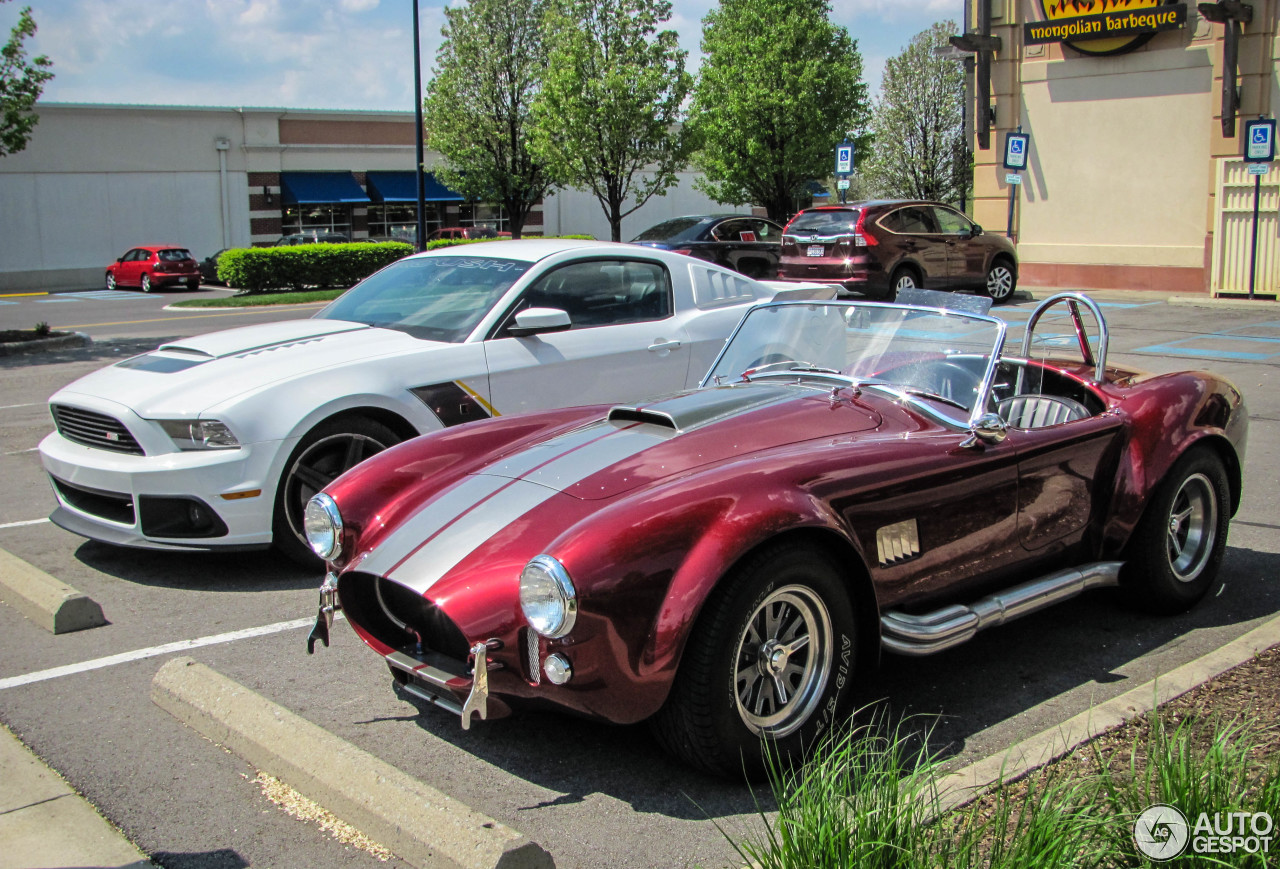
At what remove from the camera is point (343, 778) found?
324 centimetres

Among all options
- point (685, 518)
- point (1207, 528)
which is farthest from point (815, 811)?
point (1207, 528)

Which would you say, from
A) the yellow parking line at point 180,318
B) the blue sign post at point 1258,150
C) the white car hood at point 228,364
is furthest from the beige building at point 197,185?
the white car hood at point 228,364

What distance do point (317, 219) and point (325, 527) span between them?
41.6 metres

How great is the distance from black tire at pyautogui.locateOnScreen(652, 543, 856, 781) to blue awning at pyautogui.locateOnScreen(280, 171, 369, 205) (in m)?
41.7

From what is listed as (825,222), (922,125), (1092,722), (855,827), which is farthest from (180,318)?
(922,125)

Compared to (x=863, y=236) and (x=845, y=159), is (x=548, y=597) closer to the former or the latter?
(x=863, y=236)

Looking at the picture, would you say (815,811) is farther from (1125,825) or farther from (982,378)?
(982,378)

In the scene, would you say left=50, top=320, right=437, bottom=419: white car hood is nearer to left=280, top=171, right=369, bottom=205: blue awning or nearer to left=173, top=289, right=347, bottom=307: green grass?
left=173, top=289, right=347, bottom=307: green grass

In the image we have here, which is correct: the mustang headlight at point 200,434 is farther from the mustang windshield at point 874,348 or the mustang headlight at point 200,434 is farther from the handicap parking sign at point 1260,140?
the handicap parking sign at point 1260,140

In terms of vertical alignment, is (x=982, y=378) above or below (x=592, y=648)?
above

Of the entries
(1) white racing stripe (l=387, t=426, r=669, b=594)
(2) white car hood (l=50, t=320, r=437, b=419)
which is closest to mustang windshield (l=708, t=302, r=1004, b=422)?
(1) white racing stripe (l=387, t=426, r=669, b=594)

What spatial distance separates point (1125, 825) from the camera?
2.64m

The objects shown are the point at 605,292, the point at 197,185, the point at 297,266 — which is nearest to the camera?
the point at 605,292

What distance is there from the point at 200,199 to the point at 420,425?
127 ft
